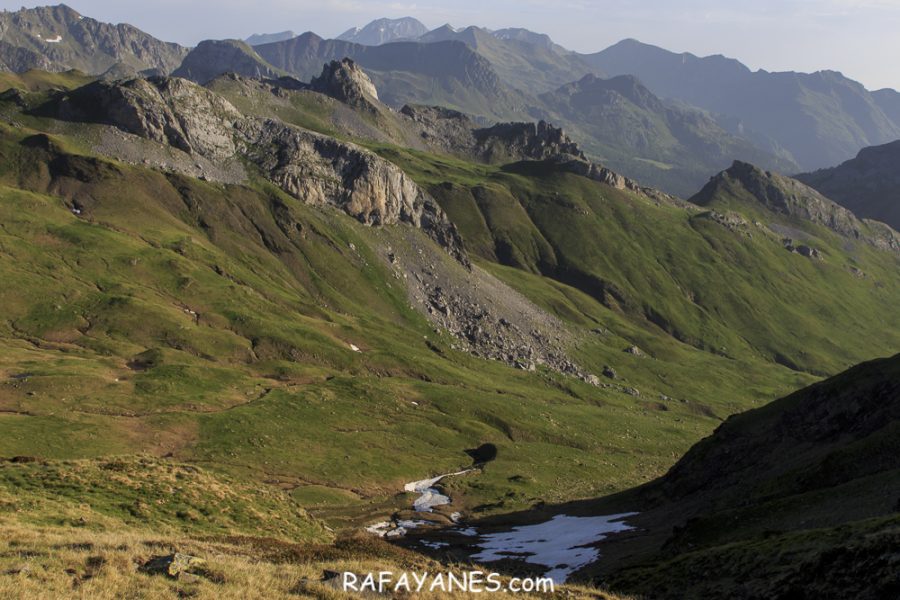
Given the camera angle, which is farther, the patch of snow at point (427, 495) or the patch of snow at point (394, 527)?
the patch of snow at point (427, 495)

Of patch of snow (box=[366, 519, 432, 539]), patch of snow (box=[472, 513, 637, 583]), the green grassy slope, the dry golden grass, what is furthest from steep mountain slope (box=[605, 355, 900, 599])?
the green grassy slope

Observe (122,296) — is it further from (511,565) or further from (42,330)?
(511,565)

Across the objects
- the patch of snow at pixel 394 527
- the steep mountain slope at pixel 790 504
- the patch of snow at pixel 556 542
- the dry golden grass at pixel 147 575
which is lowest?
the patch of snow at pixel 394 527

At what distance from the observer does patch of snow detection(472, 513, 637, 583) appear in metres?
74.9

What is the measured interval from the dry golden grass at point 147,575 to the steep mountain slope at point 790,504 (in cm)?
1036

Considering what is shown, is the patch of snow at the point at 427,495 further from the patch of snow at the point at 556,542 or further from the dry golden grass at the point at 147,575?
the dry golden grass at the point at 147,575

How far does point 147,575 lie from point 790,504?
56404 millimetres

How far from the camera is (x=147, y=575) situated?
30.6 metres

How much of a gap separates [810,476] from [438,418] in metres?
108

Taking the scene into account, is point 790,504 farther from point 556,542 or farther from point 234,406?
point 234,406

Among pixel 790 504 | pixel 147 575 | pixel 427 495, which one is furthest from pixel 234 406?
pixel 147 575

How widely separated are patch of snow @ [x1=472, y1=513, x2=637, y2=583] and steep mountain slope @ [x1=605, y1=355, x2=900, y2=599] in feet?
15.6

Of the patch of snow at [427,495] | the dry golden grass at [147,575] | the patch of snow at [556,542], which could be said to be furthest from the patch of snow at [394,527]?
the dry golden grass at [147,575]

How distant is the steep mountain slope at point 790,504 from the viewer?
3834 cm
